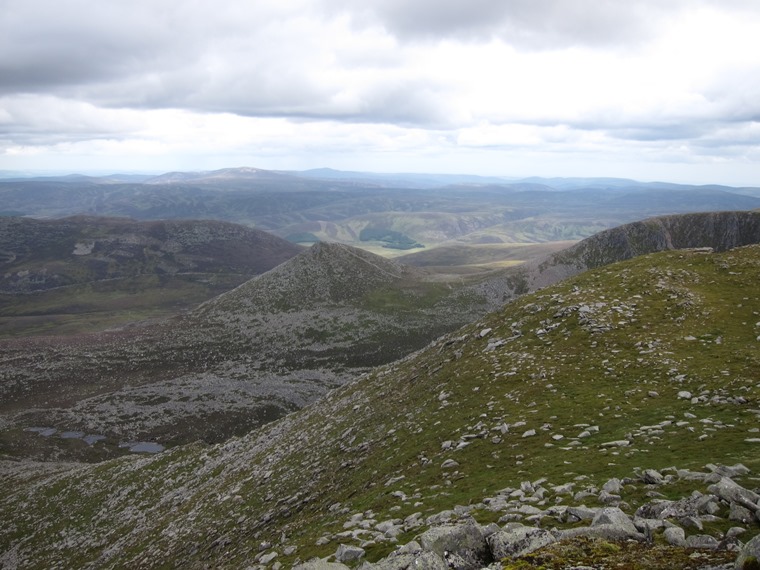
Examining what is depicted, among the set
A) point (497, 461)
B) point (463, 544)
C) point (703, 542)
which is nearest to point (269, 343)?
point (497, 461)

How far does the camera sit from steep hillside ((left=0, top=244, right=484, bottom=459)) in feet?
296

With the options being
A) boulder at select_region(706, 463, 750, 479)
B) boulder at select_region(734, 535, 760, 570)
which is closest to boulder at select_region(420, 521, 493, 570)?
boulder at select_region(734, 535, 760, 570)

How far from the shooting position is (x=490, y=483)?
19703mm

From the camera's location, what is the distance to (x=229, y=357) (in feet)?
394

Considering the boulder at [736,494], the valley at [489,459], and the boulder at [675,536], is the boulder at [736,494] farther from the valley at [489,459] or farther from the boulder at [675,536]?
the boulder at [675,536]

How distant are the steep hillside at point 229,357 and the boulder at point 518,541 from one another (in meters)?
81.4

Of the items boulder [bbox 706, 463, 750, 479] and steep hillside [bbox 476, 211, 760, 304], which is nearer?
boulder [bbox 706, 463, 750, 479]

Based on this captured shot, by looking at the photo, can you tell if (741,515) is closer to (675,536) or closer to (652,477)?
(675,536)

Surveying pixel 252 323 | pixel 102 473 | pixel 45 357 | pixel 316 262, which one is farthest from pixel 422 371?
pixel 316 262

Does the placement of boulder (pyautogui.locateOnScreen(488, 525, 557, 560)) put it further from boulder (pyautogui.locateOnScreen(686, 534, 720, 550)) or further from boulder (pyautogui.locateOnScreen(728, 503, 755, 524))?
boulder (pyautogui.locateOnScreen(728, 503, 755, 524))

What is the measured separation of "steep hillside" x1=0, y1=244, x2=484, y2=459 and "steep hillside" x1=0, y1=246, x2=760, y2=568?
3534cm

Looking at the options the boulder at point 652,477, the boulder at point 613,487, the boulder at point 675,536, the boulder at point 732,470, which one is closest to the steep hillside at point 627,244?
the boulder at point 652,477

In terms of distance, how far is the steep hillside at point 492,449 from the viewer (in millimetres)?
17391

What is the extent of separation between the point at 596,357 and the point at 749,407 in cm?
1001
